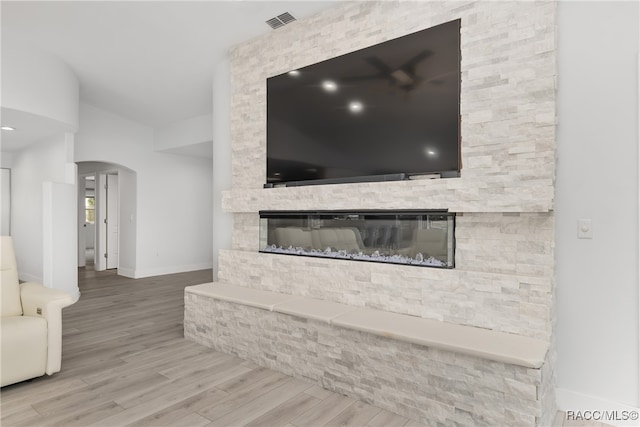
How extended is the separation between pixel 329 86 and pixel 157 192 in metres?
4.95

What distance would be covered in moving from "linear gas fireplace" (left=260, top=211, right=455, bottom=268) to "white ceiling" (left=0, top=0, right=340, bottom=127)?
183 centimetres

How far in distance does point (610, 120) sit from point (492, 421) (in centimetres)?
180

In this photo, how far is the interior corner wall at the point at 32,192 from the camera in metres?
5.30

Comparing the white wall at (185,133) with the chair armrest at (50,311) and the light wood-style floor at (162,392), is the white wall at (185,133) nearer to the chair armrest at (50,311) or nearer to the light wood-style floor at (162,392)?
the light wood-style floor at (162,392)

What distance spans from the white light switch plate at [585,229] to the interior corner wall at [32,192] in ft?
18.5

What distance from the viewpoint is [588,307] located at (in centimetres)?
225

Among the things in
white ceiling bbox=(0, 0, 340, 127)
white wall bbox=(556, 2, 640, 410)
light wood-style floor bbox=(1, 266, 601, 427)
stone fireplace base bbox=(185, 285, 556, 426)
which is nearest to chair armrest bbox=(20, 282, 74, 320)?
light wood-style floor bbox=(1, 266, 601, 427)

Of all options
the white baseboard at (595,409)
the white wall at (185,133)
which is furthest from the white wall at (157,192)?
the white baseboard at (595,409)

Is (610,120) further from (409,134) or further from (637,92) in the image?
(409,134)

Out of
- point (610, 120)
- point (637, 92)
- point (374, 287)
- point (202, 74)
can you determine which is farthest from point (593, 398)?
point (202, 74)

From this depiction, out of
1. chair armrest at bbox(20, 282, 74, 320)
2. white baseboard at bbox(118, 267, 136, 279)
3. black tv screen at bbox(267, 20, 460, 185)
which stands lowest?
white baseboard at bbox(118, 267, 136, 279)

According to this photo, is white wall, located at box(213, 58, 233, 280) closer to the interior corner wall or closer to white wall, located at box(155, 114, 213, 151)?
white wall, located at box(155, 114, 213, 151)

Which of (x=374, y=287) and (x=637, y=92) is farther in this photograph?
(x=374, y=287)

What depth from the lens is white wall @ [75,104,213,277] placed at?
6227mm
